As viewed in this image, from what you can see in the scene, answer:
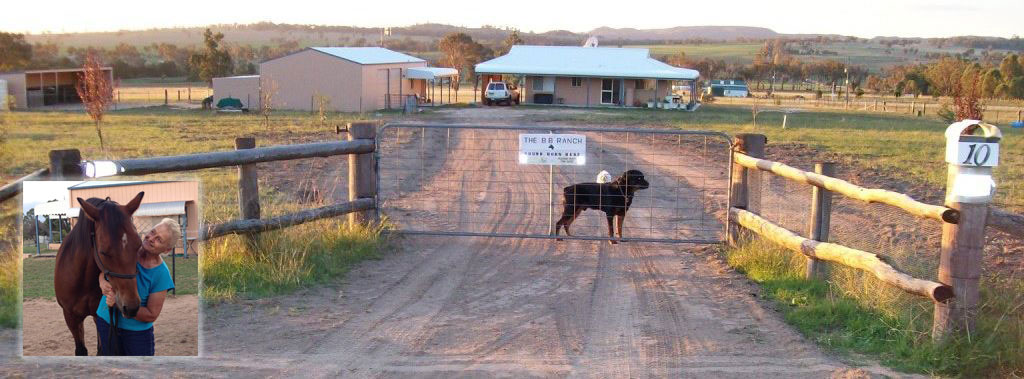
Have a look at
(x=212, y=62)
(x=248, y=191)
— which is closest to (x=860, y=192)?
(x=248, y=191)

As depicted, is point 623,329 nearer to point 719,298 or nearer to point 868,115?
point 719,298

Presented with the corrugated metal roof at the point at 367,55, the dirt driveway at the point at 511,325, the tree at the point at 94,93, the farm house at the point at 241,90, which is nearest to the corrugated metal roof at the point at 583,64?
the corrugated metal roof at the point at 367,55

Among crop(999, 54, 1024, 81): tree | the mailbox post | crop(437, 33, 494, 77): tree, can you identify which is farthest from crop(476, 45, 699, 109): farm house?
the mailbox post

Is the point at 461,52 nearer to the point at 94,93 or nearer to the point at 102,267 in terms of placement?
the point at 94,93

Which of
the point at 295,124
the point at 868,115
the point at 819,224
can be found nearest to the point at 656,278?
the point at 819,224

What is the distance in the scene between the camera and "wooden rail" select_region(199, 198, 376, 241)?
25.8 feet

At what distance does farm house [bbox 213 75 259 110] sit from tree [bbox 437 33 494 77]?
38890mm

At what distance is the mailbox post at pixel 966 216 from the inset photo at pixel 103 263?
15.9 feet

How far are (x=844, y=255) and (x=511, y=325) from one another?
2684mm

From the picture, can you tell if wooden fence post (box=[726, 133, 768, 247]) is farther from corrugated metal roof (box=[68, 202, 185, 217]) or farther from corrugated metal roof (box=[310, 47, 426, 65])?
corrugated metal roof (box=[310, 47, 426, 65])

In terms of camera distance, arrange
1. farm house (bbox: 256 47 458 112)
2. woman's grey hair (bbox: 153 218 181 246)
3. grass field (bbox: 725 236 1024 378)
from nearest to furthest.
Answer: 1. woman's grey hair (bbox: 153 218 181 246)
2. grass field (bbox: 725 236 1024 378)
3. farm house (bbox: 256 47 458 112)

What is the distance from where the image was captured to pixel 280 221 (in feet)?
28.6

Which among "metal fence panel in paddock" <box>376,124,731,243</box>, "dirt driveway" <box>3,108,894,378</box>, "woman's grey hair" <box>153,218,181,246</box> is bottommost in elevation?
"dirt driveway" <box>3,108,894,378</box>

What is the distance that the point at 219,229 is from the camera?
309 inches
